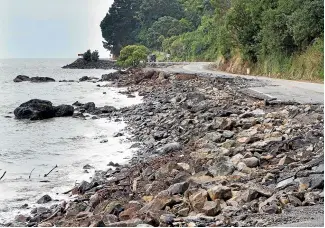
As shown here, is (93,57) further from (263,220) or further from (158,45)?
(263,220)

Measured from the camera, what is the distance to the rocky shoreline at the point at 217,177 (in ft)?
22.2

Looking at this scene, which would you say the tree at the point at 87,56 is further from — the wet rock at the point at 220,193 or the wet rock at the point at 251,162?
the wet rock at the point at 220,193

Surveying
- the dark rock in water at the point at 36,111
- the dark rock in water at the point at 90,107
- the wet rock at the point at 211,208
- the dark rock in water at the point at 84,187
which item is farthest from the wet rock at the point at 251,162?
the dark rock in water at the point at 90,107

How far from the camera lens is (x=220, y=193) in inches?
294

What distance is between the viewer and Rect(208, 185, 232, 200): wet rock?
743 centimetres

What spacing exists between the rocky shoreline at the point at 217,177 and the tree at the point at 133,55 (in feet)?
158

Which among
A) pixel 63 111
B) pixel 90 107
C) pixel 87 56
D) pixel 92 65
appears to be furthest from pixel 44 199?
pixel 87 56

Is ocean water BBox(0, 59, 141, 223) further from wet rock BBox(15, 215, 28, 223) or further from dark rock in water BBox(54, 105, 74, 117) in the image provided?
dark rock in water BBox(54, 105, 74, 117)

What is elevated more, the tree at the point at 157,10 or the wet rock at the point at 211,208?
the tree at the point at 157,10

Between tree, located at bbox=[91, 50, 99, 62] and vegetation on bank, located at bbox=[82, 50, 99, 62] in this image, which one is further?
vegetation on bank, located at bbox=[82, 50, 99, 62]

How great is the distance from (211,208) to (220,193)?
667 millimetres

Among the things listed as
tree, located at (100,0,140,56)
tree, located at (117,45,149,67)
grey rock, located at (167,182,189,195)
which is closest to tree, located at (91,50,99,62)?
tree, located at (100,0,140,56)

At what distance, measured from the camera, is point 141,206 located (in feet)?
26.6

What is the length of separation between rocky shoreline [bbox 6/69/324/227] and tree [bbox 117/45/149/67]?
1893 inches
